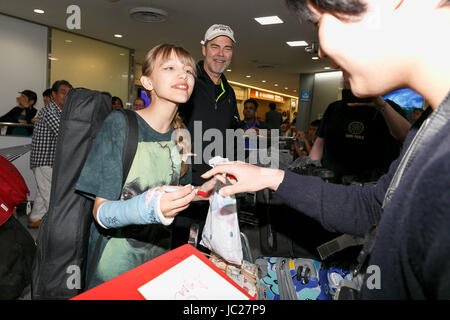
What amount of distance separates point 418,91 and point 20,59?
10.2m

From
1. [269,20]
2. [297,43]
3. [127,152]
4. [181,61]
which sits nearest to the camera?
[127,152]

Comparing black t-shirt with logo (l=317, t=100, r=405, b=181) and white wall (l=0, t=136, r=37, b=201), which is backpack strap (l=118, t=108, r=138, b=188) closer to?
black t-shirt with logo (l=317, t=100, r=405, b=181)

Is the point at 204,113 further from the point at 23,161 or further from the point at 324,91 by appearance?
the point at 324,91

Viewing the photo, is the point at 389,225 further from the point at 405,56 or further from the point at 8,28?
the point at 8,28

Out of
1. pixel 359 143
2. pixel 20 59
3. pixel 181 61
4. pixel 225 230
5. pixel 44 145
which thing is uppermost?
pixel 20 59

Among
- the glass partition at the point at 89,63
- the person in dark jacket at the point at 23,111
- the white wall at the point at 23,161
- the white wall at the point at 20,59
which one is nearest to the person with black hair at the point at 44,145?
the white wall at the point at 23,161

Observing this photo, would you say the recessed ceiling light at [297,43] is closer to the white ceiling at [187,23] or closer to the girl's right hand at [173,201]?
the white ceiling at [187,23]

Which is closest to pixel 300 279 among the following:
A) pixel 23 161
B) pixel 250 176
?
pixel 250 176

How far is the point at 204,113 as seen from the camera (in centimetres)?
244

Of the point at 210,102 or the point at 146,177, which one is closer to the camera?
the point at 146,177

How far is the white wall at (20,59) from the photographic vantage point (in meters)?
7.80

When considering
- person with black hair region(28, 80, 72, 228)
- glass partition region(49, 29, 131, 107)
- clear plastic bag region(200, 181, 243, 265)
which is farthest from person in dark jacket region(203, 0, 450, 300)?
glass partition region(49, 29, 131, 107)

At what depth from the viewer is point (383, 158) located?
2312 millimetres

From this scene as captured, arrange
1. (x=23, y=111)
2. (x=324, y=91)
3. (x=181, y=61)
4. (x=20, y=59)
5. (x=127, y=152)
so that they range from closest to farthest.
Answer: (x=127, y=152) → (x=181, y=61) → (x=23, y=111) → (x=20, y=59) → (x=324, y=91)
